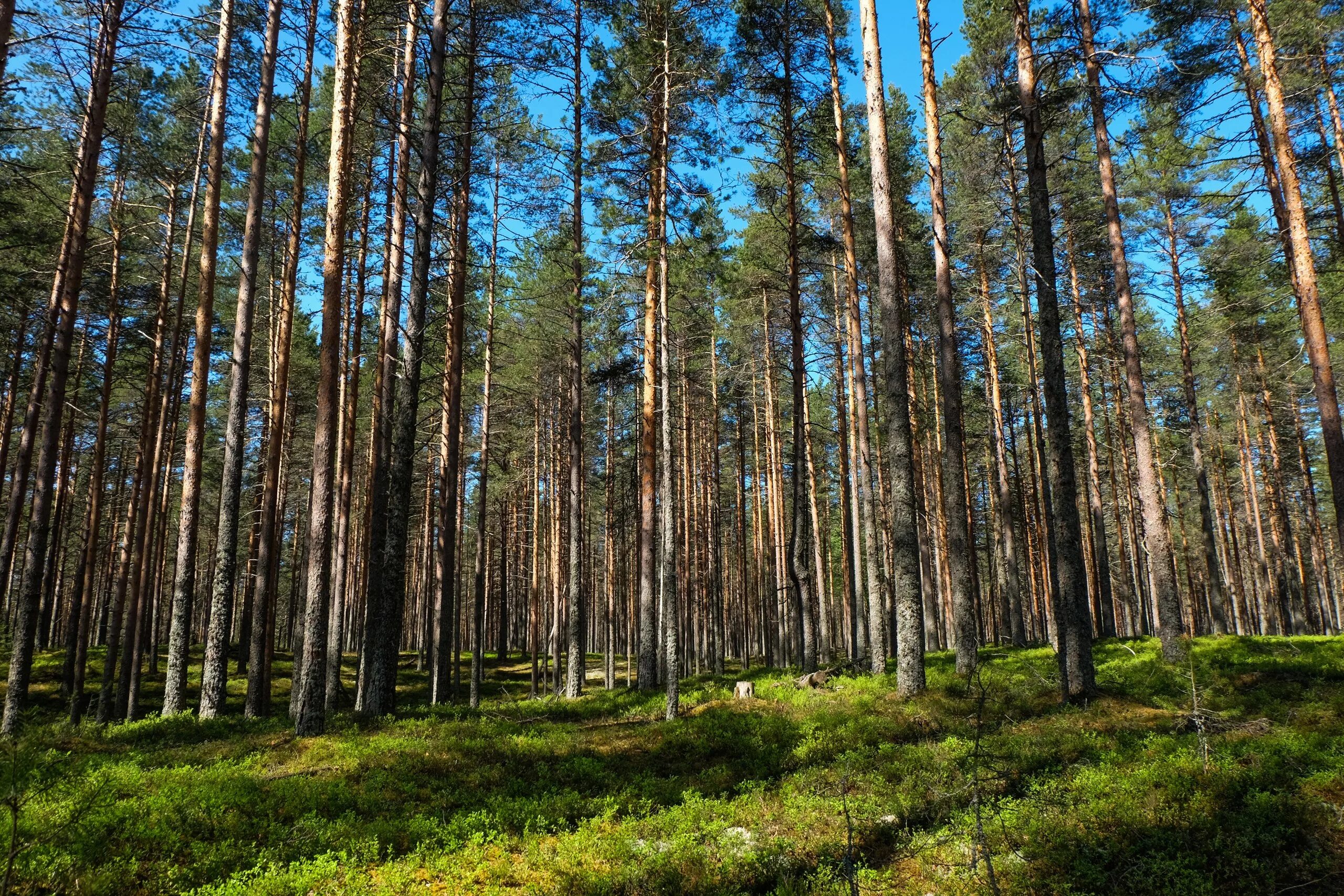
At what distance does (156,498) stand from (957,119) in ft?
85.7

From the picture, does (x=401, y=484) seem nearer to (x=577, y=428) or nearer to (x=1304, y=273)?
(x=577, y=428)

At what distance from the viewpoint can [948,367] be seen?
13461 millimetres

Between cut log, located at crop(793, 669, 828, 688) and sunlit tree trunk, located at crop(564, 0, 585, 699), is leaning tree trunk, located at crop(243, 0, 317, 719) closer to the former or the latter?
sunlit tree trunk, located at crop(564, 0, 585, 699)

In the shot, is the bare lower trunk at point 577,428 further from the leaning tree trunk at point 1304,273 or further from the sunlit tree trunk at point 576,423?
the leaning tree trunk at point 1304,273

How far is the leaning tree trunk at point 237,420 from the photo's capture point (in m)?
12.2

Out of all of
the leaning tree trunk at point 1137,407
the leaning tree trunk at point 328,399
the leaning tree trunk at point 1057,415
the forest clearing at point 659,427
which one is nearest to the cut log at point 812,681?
the forest clearing at point 659,427

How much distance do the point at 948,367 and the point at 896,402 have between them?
2872 mm

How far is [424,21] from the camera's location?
42.2 ft

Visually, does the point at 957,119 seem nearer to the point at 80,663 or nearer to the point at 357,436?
the point at 357,436

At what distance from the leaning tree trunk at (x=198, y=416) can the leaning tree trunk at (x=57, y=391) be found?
1.84 meters

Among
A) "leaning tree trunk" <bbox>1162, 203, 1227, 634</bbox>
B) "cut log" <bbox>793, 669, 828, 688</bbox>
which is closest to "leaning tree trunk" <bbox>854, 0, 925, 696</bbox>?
"cut log" <bbox>793, 669, 828, 688</bbox>

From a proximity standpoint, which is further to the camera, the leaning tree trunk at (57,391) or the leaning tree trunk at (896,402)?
the leaning tree trunk at (57,391)

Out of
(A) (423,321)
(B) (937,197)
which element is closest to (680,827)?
(A) (423,321)

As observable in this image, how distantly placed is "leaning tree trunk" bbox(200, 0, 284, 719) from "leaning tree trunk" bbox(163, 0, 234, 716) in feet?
1.61
